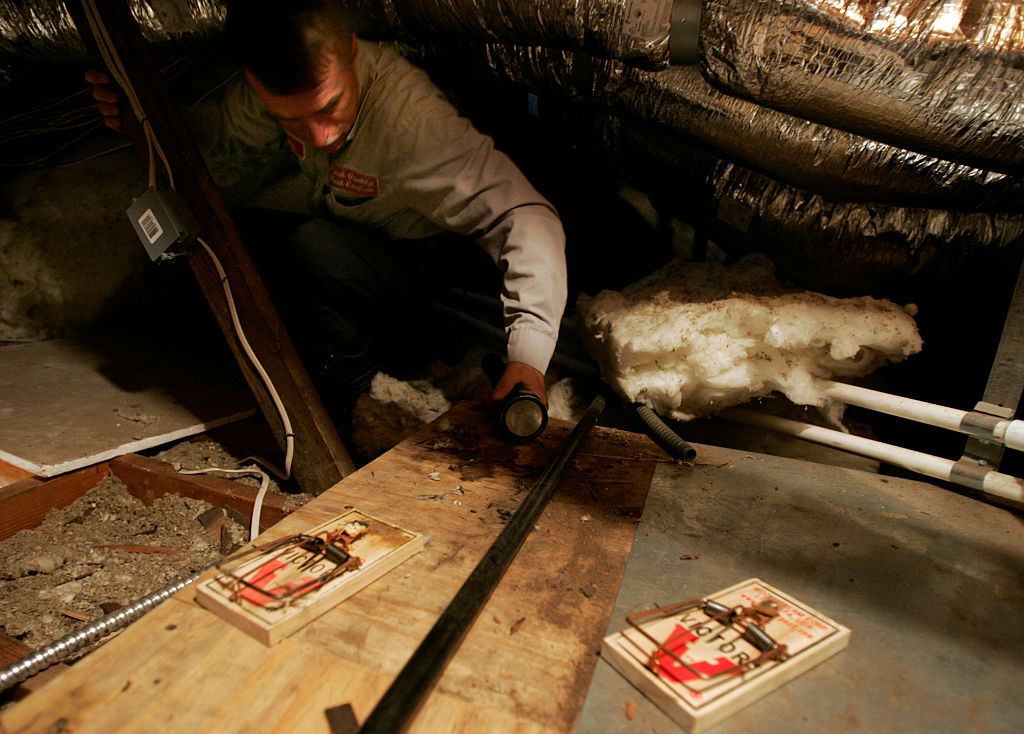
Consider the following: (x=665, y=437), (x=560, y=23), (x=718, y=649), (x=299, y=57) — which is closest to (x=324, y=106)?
(x=299, y=57)

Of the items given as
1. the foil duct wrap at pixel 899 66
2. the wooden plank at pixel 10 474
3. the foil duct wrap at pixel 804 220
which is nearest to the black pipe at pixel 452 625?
the foil duct wrap at pixel 804 220

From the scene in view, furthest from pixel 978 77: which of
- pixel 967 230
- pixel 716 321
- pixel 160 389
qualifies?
pixel 160 389

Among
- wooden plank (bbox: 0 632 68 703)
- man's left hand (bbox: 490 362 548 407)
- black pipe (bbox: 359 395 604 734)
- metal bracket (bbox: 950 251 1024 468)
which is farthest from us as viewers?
man's left hand (bbox: 490 362 548 407)

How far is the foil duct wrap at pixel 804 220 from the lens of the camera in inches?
46.6

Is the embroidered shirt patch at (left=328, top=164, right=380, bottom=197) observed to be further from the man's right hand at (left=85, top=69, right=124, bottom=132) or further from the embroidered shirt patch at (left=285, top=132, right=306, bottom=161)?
the man's right hand at (left=85, top=69, right=124, bottom=132)

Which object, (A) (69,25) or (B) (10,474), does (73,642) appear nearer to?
(B) (10,474)

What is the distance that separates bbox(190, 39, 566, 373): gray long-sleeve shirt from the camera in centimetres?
137

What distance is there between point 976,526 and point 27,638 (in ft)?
5.66

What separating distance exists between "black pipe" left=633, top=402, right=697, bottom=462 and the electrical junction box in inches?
42.0

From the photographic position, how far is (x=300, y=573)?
80 cm

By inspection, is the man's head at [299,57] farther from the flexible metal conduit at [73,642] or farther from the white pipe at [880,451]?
the white pipe at [880,451]

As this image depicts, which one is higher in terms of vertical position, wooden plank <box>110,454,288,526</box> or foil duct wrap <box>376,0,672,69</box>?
foil duct wrap <box>376,0,672,69</box>

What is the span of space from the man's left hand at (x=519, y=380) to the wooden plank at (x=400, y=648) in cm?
30

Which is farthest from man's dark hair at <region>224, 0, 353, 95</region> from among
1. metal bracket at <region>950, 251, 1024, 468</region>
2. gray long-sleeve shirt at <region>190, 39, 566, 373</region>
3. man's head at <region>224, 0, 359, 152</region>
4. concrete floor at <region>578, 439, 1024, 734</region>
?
metal bracket at <region>950, 251, 1024, 468</region>
